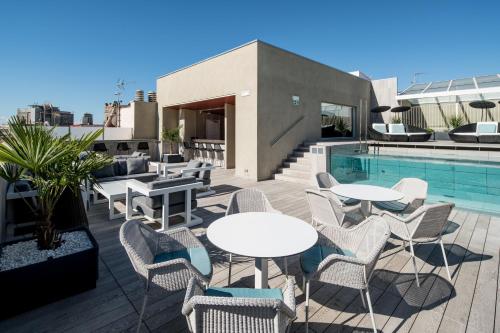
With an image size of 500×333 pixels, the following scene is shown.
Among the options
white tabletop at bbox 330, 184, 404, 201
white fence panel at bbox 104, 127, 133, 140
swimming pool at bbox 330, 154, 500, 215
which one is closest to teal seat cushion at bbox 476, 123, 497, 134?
swimming pool at bbox 330, 154, 500, 215

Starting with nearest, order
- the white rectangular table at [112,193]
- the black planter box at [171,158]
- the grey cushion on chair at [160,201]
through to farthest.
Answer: the grey cushion on chair at [160,201]
the white rectangular table at [112,193]
the black planter box at [171,158]

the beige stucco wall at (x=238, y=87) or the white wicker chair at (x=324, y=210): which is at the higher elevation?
the beige stucco wall at (x=238, y=87)

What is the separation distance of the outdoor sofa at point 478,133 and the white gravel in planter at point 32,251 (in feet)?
44.6

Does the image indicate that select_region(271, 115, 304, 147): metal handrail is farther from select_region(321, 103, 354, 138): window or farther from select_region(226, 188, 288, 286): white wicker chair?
select_region(226, 188, 288, 286): white wicker chair

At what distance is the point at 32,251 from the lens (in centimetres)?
232

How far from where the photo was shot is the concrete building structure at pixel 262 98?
8.67 meters

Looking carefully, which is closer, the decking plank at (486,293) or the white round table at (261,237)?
the white round table at (261,237)

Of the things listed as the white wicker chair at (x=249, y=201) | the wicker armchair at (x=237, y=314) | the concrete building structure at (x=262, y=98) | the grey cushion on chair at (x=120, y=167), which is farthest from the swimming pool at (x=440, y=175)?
the wicker armchair at (x=237, y=314)

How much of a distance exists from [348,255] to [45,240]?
2.81 metres

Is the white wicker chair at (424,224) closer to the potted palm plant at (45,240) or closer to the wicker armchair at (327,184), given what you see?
the wicker armchair at (327,184)

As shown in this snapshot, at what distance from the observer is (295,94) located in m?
9.90

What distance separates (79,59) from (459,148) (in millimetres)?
19833

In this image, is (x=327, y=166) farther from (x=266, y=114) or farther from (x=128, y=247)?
(x=128, y=247)

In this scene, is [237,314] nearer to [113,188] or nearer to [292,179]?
[113,188]
